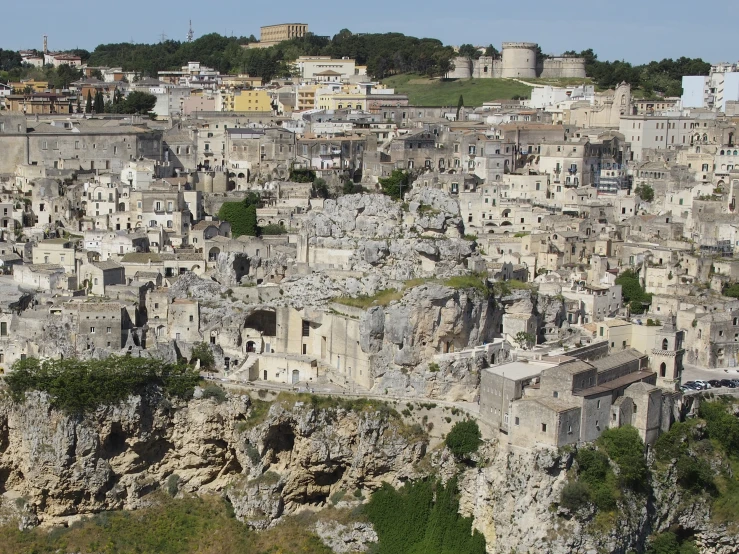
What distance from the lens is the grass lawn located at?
8450 centimetres

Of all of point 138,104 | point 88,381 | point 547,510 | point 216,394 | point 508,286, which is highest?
point 138,104

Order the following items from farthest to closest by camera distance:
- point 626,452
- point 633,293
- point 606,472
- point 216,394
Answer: point 633,293
point 216,394
point 626,452
point 606,472

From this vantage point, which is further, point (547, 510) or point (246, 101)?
point (246, 101)

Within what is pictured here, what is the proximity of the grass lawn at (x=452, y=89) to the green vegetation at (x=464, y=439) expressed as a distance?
153 ft

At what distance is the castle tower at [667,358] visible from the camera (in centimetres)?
4009

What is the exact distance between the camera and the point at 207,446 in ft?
131

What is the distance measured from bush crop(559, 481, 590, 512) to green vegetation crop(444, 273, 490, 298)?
26.4ft

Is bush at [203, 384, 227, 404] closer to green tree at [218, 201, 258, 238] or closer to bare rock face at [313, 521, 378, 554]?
bare rock face at [313, 521, 378, 554]

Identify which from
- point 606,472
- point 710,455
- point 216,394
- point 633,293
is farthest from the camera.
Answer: point 633,293

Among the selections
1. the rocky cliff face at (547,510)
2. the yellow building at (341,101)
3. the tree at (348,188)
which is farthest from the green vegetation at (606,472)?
the yellow building at (341,101)

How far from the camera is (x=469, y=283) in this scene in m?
40.8

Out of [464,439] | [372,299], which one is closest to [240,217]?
[372,299]

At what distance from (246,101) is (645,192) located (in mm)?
28216

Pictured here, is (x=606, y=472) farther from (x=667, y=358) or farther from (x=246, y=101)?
(x=246, y=101)
